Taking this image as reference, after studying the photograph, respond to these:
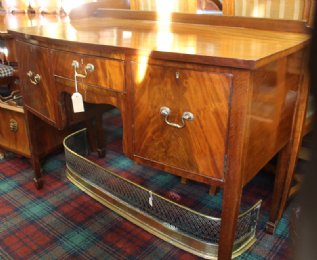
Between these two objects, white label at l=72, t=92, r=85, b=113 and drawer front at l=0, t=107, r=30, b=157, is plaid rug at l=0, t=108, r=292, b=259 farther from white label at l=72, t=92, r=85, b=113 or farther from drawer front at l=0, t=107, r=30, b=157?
white label at l=72, t=92, r=85, b=113

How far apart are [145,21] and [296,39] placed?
30.8 inches

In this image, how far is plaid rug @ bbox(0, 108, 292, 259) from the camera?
1.37 meters

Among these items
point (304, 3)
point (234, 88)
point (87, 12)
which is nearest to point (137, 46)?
point (234, 88)

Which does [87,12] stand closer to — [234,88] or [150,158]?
[150,158]

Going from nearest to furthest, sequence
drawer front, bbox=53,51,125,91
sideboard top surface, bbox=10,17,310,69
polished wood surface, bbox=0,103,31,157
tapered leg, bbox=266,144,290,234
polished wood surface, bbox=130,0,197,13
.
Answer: sideboard top surface, bbox=10,17,310,69 < drawer front, bbox=53,51,125,91 < tapered leg, bbox=266,144,290,234 < polished wood surface, bbox=130,0,197,13 < polished wood surface, bbox=0,103,31,157

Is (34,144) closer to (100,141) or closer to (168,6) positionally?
(100,141)

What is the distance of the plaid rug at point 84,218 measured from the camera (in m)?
1.37

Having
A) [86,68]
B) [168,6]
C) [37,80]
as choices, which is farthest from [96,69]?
[168,6]

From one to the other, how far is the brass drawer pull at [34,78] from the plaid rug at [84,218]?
1.99 ft

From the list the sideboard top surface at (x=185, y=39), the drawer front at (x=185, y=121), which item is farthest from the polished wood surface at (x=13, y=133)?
the drawer front at (x=185, y=121)

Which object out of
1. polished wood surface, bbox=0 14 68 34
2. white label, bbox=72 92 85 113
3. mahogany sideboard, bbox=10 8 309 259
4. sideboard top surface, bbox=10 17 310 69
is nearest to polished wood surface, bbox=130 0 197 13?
sideboard top surface, bbox=10 17 310 69

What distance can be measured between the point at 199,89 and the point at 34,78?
83 cm

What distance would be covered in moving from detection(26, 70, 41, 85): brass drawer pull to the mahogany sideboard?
40 millimetres

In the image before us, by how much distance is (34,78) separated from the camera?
143cm
